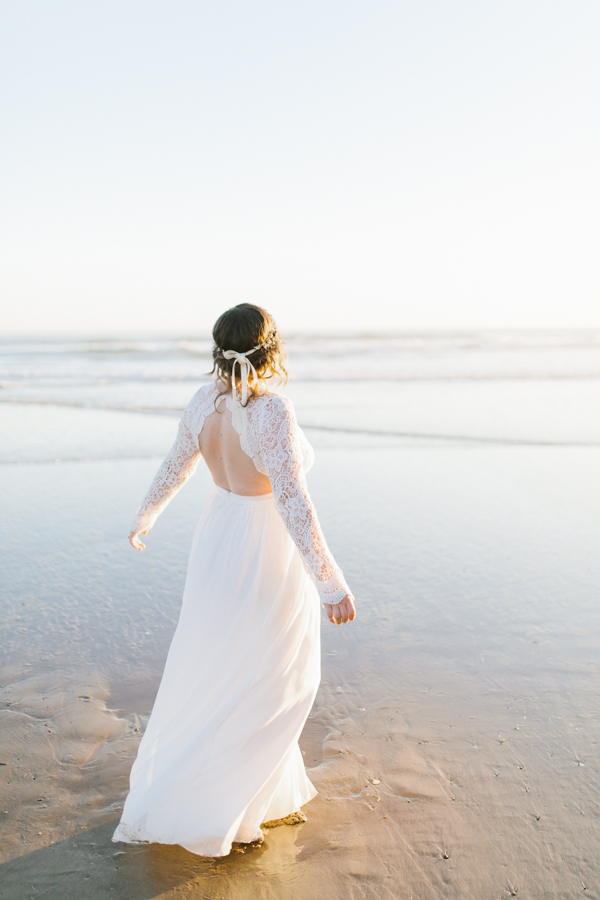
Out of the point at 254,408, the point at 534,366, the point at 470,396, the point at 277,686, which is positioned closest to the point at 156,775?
the point at 277,686

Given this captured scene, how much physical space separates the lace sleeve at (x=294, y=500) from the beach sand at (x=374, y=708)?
39.0 inches

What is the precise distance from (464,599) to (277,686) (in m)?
2.36

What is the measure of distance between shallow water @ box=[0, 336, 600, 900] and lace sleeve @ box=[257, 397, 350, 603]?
100 centimetres

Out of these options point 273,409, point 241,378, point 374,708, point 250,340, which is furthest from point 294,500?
point 374,708

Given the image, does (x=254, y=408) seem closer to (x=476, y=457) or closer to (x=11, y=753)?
(x=11, y=753)

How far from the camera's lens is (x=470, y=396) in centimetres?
1414

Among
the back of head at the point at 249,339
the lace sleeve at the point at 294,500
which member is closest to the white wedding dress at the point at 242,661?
the lace sleeve at the point at 294,500

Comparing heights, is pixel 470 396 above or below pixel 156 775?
below

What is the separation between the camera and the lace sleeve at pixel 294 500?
6.98 ft

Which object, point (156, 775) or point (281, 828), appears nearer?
point (156, 775)

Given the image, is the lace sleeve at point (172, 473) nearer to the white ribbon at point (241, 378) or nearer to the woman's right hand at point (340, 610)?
the white ribbon at point (241, 378)

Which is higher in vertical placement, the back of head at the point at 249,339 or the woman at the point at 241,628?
the back of head at the point at 249,339

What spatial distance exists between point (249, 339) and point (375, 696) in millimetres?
2006

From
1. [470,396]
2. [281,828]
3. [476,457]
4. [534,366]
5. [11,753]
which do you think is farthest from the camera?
[534,366]
